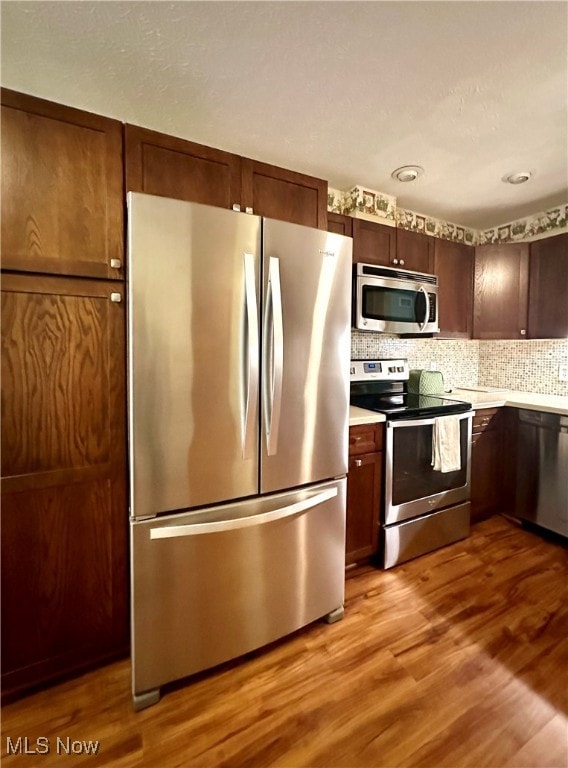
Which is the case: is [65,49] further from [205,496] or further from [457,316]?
[457,316]

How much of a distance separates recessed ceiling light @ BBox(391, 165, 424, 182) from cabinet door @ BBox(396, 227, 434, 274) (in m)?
0.31

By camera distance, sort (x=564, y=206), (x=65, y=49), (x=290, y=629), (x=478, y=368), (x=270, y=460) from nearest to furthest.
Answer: (x=65, y=49) < (x=270, y=460) < (x=290, y=629) < (x=564, y=206) < (x=478, y=368)

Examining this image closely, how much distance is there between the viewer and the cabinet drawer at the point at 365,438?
72.9 inches

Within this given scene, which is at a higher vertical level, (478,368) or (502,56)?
(502,56)

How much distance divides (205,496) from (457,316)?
242cm

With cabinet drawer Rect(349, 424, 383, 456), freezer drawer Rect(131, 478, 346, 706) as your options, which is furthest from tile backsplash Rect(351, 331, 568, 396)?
freezer drawer Rect(131, 478, 346, 706)

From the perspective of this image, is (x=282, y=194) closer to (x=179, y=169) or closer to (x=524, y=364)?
(x=179, y=169)

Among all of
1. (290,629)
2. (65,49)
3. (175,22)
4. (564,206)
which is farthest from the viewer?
(564,206)

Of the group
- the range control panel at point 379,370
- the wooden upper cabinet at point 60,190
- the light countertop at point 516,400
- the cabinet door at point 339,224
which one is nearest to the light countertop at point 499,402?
the light countertop at point 516,400

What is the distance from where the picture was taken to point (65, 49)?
121 cm

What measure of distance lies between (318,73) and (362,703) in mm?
2426

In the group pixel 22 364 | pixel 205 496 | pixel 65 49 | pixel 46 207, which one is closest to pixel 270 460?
pixel 205 496

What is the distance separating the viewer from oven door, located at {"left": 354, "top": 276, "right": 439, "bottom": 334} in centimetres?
213

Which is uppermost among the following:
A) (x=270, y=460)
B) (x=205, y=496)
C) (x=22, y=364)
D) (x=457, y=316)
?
(x=457, y=316)
